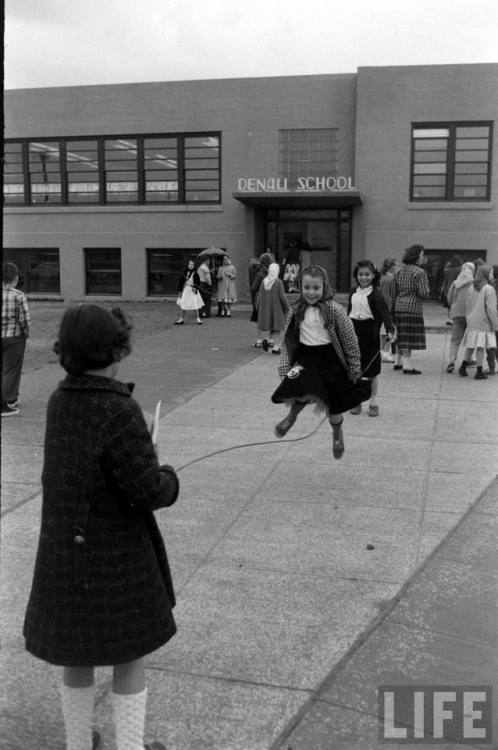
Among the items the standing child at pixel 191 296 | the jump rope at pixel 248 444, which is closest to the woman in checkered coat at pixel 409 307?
the jump rope at pixel 248 444

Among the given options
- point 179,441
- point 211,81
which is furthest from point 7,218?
point 179,441

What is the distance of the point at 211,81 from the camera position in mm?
23703

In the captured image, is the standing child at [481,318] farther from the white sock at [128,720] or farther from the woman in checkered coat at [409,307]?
the white sock at [128,720]

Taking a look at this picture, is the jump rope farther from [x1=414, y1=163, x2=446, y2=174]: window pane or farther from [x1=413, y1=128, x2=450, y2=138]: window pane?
[x1=413, y1=128, x2=450, y2=138]: window pane

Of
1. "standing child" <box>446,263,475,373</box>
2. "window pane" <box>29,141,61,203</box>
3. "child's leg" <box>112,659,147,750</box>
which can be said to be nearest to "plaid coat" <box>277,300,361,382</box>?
"child's leg" <box>112,659,147,750</box>

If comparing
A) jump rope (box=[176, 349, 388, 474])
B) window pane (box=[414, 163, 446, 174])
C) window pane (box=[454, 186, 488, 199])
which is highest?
window pane (box=[414, 163, 446, 174])

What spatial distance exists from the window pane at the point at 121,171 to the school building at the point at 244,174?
4 centimetres

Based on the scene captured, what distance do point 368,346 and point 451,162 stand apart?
1614 centimetres

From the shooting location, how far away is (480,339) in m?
10.9

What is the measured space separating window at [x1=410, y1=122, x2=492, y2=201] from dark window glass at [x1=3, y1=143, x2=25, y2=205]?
13.0 meters

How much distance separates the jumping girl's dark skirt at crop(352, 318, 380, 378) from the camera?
8.35m

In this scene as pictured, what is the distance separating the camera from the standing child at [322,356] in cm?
633

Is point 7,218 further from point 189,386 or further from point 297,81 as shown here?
point 189,386

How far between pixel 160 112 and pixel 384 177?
24.1ft
